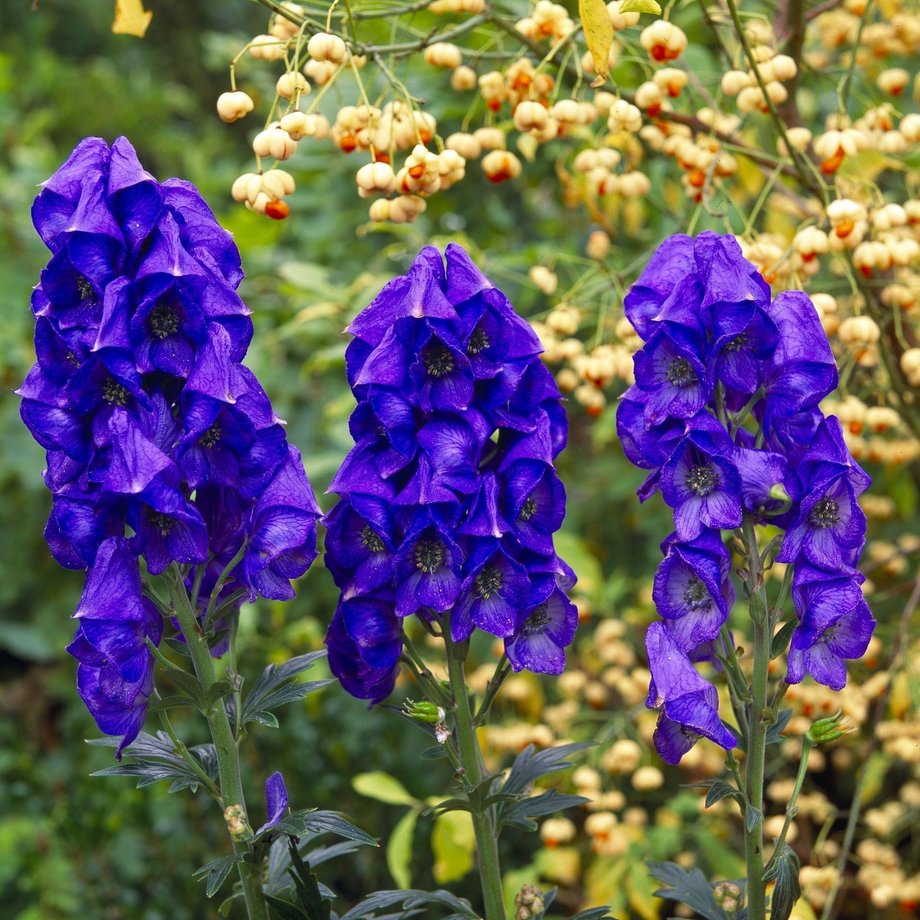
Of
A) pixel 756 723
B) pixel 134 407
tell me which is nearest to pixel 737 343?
pixel 756 723

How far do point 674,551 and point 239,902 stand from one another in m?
1.71

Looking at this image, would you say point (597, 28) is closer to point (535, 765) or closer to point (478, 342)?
point (478, 342)

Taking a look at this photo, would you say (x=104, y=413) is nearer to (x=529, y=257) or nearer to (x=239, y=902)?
(x=529, y=257)

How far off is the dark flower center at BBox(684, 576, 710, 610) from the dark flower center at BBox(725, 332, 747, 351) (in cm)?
27

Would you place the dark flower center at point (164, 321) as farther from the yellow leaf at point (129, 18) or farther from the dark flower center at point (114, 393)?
the yellow leaf at point (129, 18)

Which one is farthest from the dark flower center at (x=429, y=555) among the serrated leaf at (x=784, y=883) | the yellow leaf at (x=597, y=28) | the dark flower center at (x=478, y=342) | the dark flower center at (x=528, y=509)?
the yellow leaf at (x=597, y=28)

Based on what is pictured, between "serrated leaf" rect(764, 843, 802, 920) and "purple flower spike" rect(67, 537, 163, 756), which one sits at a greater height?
"purple flower spike" rect(67, 537, 163, 756)

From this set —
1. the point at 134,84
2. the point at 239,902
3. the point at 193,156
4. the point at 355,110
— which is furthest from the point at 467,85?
the point at 134,84

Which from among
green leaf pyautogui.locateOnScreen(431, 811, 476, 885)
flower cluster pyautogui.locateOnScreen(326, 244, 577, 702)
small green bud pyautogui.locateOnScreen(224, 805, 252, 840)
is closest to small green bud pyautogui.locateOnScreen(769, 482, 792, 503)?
flower cluster pyautogui.locateOnScreen(326, 244, 577, 702)

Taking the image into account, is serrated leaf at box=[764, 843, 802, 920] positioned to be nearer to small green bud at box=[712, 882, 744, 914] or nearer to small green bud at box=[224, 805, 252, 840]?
small green bud at box=[712, 882, 744, 914]

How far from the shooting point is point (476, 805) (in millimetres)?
1517

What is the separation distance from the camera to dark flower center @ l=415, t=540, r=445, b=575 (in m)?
1.41

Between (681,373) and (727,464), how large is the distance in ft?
0.40

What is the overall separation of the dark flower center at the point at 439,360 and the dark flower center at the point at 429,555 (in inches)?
7.5
